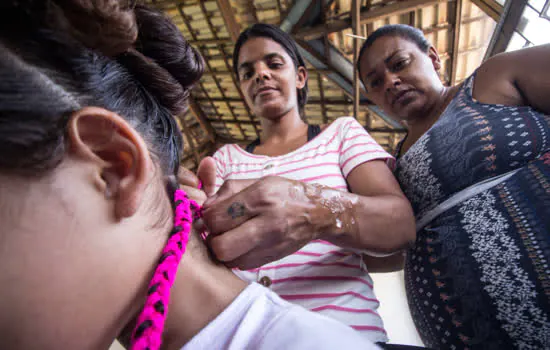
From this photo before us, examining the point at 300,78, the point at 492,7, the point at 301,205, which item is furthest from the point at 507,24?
the point at 301,205

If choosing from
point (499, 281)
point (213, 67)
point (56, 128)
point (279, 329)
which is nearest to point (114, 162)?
point (56, 128)

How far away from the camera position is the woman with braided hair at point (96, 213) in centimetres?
43

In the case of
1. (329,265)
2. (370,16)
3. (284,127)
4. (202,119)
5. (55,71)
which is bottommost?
(202,119)

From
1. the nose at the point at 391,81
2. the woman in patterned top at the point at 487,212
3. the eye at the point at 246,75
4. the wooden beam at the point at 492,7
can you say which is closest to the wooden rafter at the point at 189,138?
the eye at the point at 246,75

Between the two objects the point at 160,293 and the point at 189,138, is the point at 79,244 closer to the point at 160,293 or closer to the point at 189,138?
the point at 160,293

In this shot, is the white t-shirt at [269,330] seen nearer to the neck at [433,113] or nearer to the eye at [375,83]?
the neck at [433,113]

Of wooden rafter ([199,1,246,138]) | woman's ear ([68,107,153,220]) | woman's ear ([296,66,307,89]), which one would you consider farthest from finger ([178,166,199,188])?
wooden rafter ([199,1,246,138])

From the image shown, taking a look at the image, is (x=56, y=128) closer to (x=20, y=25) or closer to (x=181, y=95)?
(x=20, y=25)

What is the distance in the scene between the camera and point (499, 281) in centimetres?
77

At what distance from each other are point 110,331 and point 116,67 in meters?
0.55

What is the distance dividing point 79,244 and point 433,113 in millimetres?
1648

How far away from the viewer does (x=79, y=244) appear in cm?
47

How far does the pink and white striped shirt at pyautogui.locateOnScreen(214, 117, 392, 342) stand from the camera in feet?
3.01

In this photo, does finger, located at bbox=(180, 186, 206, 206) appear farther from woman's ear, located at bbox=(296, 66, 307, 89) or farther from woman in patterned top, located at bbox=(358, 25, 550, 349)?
woman's ear, located at bbox=(296, 66, 307, 89)
